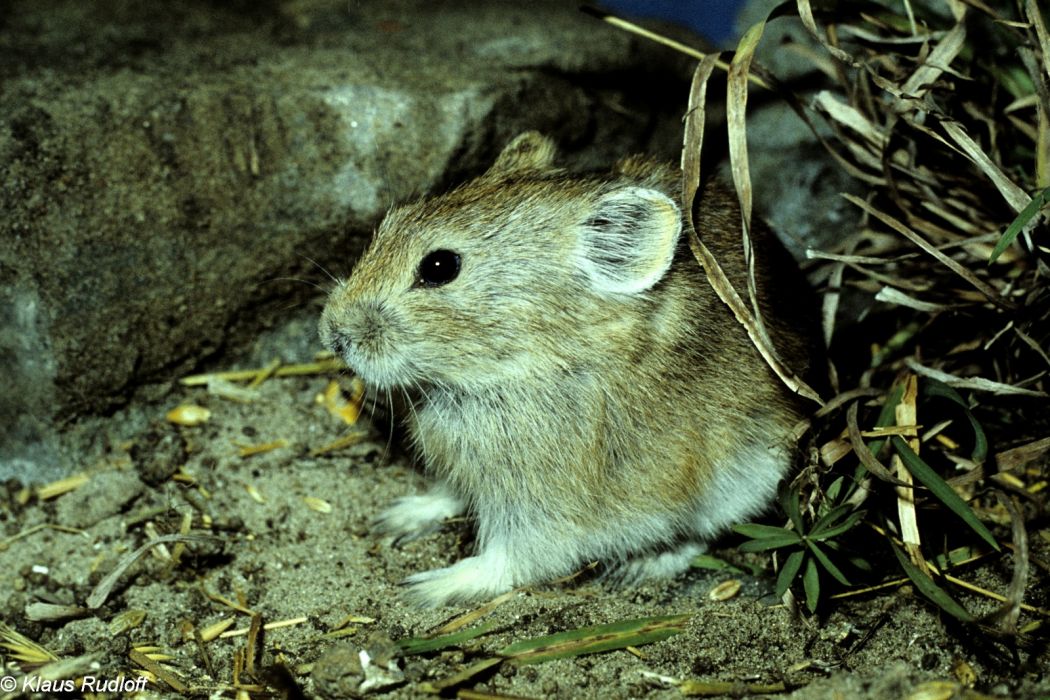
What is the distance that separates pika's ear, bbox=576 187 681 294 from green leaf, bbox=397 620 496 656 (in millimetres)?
1487

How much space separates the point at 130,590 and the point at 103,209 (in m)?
1.80

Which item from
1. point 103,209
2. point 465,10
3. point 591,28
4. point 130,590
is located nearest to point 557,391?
point 130,590

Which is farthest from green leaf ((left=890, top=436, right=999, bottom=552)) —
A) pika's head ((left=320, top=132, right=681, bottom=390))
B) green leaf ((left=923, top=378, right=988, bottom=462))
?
pika's head ((left=320, top=132, right=681, bottom=390))

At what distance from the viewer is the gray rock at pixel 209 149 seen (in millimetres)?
4742

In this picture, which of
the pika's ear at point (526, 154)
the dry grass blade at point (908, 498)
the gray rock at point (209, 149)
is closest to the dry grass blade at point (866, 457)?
the dry grass blade at point (908, 498)

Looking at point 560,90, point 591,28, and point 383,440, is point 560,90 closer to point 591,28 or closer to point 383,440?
point 591,28

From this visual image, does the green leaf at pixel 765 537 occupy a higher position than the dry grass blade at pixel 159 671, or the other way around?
the green leaf at pixel 765 537

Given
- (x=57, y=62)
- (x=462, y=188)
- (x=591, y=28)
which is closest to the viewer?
(x=462, y=188)

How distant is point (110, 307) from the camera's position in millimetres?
4883

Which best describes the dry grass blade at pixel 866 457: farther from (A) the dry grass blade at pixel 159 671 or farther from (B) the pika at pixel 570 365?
(A) the dry grass blade at pixel 159 671

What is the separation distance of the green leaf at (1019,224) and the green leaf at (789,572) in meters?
1.43

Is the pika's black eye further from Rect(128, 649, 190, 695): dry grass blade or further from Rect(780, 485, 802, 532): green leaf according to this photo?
Rect(128, 649, 190, 695): dry grass blade

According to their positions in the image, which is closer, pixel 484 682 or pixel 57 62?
pixel 484 682

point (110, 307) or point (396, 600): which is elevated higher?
point (110, 307)
